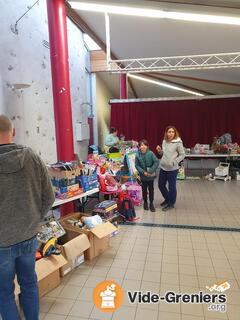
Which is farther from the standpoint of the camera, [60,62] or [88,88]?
[88,88]

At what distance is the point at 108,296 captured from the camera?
2.19 m

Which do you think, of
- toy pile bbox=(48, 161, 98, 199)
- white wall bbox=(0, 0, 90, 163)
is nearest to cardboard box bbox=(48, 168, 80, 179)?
toy pile bbox=(48, 161, 98, 199)

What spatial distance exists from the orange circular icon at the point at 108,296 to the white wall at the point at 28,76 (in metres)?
2.19

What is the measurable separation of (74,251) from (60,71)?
90.3 inches

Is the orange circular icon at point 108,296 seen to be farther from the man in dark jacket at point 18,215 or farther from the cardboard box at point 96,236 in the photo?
the man in dark jacket at point 18,215

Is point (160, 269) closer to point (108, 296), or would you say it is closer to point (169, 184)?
point (108, 296)

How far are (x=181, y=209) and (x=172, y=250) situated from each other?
1492mm

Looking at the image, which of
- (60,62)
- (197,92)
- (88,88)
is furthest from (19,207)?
(197,92)

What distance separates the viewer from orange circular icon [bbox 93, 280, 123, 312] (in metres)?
2.07

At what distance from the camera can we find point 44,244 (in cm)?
234

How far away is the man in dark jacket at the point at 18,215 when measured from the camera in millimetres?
1513

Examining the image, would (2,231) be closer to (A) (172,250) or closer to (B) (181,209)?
(A) (172,250)

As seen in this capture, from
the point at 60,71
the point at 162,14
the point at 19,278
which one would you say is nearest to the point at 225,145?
the point at 162,14

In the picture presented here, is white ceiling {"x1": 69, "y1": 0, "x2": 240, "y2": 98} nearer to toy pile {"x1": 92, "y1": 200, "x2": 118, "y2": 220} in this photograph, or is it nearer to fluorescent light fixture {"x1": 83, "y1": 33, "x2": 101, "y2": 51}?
fluorescent light fixture {"x1": 83, "y1": 33, "x2": 101, "y2": 51}
